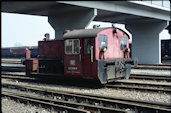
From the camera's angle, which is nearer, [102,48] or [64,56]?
[102,48]

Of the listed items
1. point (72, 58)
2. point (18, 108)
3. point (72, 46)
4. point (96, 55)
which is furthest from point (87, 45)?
point (18, 108)

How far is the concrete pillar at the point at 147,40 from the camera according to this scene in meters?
26.1

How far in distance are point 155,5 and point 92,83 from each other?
14044mm

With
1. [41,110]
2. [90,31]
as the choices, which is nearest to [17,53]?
[90,31]

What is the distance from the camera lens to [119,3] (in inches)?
754

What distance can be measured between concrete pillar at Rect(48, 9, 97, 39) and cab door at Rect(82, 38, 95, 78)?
324 inches

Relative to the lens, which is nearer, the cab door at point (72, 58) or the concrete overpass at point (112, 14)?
the cab door at point (72, 58)

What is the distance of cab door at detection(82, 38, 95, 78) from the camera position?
9.73m

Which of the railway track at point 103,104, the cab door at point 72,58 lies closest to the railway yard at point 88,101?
the railway track at point 103,104

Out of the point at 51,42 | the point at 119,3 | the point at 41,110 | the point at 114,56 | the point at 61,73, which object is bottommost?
the point at 41,110

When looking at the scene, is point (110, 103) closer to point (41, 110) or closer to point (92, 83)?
point (41, 110)

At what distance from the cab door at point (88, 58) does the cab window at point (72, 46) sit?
0.39 meters

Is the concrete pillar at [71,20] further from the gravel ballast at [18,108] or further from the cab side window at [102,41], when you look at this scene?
the gravel ballast at [18,108]

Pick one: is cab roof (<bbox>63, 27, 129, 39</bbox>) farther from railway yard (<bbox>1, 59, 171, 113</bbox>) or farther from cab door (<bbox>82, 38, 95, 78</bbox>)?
railway yard (<bbox>1, 59, 171, 113</bbox>)
